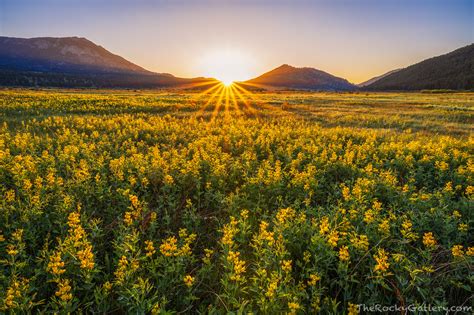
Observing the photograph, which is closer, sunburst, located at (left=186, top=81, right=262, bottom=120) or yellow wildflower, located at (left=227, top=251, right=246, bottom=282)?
yellow wildflower, located at (left=227, top=251, right=246, bottom=282)

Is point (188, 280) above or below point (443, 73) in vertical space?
below

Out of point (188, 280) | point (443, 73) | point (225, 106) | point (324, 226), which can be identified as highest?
point (443, 73)

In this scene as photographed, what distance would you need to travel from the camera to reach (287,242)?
164 inches

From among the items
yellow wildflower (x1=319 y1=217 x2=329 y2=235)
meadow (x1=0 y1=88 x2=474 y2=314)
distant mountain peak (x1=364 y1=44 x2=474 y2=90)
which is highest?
distant mountain peak (x1=364 y1=44 x2=474 y2=90)

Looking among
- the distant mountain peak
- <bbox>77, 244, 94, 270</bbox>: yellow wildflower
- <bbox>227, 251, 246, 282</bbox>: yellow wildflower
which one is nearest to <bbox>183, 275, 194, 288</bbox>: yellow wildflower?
<bbox>227, 251, 246, 282</bbox>: yellow wildflower

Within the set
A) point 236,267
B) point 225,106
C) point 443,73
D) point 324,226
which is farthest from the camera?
point 443,73

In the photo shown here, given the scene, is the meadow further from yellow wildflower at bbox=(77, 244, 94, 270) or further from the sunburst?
the sunburst

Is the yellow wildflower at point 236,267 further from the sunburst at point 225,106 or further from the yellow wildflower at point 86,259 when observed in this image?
the sunburst at point 225,106

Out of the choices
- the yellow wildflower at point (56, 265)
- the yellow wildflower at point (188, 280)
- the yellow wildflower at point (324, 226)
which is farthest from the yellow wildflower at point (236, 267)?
the yellow wildflower at point (56, 265)

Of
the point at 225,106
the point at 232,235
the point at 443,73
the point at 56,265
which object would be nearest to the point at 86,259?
the point at 56,265

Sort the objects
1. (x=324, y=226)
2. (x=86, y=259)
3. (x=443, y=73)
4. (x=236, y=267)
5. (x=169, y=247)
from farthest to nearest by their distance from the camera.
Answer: (x=443, y=73) → (x=324, y=226) → (x=169, y=247) → (x=86, y=259) → (x=236, y=267)

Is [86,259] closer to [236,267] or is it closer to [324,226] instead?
[236,267]

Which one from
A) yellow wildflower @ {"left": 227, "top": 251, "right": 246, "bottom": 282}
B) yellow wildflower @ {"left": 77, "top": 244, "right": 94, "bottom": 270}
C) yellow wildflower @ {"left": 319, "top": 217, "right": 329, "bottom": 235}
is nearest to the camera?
yellow wildflower @ {"left": 227, "top": 251, "right": 246, "bottom": 282}

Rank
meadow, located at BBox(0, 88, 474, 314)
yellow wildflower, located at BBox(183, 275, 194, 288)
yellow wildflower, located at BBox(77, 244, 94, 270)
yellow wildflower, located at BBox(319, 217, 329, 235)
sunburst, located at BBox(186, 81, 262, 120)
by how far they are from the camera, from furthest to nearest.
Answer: sunburst, located at BBox(186, 81, 262, 120) < yellow wildflower, located at BBox(319, 217, 329, 235) < meadow, located at BBox(0, 88, 474, 314) < yellow wildflower, located at BBox(77, 244, 94, 270) < yellow wildflower, located at BBox(183, 275, 194, 288)
